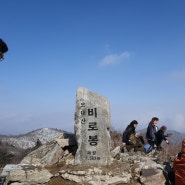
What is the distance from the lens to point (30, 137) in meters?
53.8

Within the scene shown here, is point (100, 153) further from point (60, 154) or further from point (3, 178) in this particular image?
point (3, 178)

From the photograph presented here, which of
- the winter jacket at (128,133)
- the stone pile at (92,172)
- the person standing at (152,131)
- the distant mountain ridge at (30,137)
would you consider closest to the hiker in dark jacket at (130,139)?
the winter jacket at (128,133)

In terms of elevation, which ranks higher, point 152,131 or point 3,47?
point 3,47

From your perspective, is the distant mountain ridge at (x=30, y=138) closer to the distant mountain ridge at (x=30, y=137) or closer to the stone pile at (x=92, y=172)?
the distant mountain ridge at (x=30, y=137)

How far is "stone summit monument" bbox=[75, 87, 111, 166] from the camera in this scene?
9344 mm

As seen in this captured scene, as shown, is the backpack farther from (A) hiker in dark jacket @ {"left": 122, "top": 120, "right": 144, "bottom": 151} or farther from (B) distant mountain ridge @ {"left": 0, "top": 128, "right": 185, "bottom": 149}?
(B) distant mountain ridge @ {"left": 0, "top": 128, "right": 185, "bottom": 149}

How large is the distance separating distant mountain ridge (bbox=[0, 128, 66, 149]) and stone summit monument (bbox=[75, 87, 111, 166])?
3994 centimetres

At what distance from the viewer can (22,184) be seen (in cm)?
870

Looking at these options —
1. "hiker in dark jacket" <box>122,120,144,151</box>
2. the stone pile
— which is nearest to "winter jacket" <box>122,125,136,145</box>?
"hiker in dark jacket" <box>122,120,144,151</box>

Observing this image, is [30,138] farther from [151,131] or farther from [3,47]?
[3,47]

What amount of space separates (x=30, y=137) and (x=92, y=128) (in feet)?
152

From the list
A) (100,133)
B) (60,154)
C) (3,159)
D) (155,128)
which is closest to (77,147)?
(60,154)

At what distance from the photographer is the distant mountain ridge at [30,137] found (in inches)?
1955

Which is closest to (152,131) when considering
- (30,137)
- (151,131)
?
(151,131)
